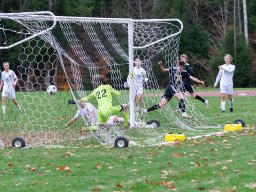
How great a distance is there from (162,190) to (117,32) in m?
28.4

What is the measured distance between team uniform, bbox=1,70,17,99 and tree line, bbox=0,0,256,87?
983 inches

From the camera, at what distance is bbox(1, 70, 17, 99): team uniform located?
20.0 meters

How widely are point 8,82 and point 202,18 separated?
3571 cm

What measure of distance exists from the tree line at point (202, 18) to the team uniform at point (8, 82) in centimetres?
2496

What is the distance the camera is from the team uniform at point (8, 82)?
65.6ft

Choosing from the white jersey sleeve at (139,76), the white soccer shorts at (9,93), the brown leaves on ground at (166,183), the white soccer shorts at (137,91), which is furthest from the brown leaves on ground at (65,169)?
the white soccer shorts at (9,93)

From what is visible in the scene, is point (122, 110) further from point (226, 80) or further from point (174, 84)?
point (226, 80)

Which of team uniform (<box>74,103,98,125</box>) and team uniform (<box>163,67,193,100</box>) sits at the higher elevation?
team uniform (<box>163,67,193,100</box>)

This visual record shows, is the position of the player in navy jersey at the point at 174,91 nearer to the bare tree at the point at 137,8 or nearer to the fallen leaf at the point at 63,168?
the fallen leaf at the point at 63,168

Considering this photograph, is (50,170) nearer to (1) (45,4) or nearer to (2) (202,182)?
(2) (202,182)

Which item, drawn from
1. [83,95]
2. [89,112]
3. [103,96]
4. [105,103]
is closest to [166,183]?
[89,112]

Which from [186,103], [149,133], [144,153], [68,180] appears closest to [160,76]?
[186,103]

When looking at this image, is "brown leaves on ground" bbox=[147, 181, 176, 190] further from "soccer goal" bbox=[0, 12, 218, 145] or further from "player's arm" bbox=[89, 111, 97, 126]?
"player's arm" bbox=[89, 111, 97, 126]

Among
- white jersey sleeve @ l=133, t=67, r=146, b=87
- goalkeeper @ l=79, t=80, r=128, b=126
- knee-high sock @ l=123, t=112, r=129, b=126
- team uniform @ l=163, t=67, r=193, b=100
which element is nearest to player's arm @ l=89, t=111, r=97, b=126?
goalkeeper @ l=79, t=80, r=128, b=126
